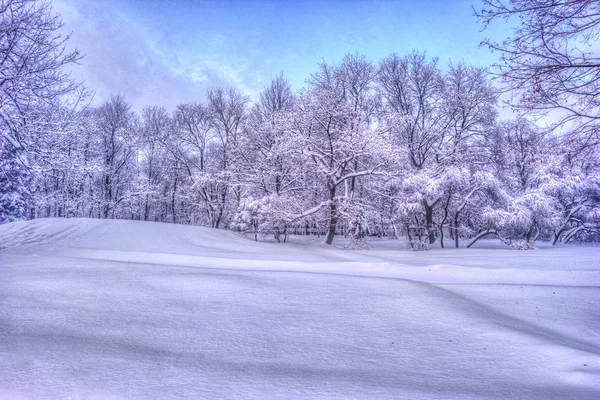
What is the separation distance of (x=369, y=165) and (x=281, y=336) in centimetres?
1466

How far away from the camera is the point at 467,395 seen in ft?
6.57

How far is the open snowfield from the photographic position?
2.05m

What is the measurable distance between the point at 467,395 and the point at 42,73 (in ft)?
31.5

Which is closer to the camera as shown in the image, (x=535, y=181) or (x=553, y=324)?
(x=553, y=324)

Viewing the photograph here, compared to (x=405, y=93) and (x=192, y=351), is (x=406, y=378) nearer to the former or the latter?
(x=192, y=351)

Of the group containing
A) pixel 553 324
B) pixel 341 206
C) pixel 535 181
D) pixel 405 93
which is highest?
pixel 405 93

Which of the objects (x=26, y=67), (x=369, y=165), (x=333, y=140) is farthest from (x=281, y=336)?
(x=369, y=165)

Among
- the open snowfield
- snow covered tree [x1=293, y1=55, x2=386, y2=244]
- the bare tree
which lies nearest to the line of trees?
snow covered tree [x1=293, y1=55, x2=386, y2=244]

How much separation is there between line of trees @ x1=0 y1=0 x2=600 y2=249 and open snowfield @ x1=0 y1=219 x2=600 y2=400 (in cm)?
639

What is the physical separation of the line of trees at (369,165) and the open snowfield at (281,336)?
6.39 m

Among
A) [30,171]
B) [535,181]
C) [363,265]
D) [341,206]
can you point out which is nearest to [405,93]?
[535,181]

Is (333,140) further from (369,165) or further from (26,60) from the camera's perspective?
(26,60)

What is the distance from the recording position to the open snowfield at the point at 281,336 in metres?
2.05

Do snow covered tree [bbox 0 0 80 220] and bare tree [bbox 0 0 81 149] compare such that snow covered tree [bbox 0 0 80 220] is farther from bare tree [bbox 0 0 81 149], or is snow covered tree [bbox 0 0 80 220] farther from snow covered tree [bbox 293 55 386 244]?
snow covered tree [bbox 293 55 386 244]
